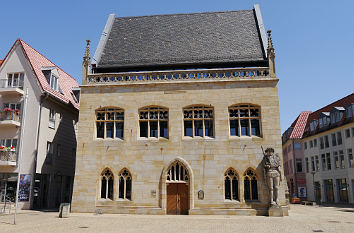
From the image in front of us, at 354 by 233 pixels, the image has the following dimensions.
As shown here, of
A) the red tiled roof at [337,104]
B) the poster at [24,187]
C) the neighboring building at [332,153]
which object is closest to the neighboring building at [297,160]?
the neighboring building at [332,153]

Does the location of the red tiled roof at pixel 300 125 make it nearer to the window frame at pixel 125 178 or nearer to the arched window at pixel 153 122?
the arched window at pixel 153 122

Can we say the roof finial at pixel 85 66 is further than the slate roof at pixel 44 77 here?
No

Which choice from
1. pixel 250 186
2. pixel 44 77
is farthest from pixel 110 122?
pixel 250 186

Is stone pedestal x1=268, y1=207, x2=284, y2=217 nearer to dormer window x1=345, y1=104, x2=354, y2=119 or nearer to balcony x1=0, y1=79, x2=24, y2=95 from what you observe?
balcony x1=0, y1=79, x2=24, y2=95

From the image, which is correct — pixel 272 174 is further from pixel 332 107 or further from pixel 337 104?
pixel 337 104

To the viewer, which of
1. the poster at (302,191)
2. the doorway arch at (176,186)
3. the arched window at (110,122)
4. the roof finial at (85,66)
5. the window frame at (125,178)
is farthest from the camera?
the poster at (302,191)

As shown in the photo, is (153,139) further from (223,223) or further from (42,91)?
(42,91)

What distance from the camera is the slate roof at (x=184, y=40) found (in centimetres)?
2416

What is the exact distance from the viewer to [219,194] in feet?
67.4

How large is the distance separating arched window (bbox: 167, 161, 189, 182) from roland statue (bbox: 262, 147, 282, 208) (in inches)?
201

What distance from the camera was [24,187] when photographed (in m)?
23.5

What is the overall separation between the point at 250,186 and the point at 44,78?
1869 cm

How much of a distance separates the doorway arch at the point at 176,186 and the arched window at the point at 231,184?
230 centimetres

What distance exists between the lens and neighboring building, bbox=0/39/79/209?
2398 cm
